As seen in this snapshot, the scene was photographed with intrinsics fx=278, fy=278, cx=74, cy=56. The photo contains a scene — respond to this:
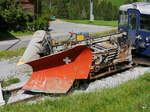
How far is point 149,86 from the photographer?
29.8 ft

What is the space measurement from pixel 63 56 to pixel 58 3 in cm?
5932

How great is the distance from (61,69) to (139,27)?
550 centimetres

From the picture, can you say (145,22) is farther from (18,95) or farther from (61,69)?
(18,95)

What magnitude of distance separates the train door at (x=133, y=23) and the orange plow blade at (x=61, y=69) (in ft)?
16.0

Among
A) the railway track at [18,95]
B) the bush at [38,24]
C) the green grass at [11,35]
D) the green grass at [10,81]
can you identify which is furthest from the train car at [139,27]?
the bush at [38,24]

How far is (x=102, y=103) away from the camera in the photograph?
744 centimetres

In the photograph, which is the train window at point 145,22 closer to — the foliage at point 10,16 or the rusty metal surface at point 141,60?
the rusty metal surface at point 141,60

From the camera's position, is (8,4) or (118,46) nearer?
(118,46)

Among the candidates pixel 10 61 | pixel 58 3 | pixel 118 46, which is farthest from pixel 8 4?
pixel 58 3

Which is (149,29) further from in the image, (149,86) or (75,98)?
(75,98)

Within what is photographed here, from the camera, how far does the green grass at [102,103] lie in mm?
6969

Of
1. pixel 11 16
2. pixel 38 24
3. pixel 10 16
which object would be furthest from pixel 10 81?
pixel 38 24

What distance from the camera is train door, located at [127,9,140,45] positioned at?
13.8 meters

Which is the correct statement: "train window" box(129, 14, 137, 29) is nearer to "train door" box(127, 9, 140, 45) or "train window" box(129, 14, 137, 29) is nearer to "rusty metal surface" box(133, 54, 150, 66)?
"train door" box(127, 9, 140, 45)
